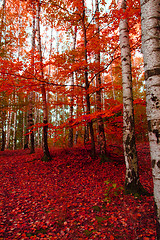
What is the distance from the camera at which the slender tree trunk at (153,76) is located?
66.0 inches

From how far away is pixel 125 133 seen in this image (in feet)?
13.3

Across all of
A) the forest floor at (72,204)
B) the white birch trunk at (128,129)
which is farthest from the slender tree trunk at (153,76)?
the white birch trunk at (128,129)

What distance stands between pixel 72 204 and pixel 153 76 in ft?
12.9

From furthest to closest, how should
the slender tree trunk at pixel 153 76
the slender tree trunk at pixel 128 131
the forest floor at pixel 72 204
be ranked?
1. the slender tree trunk at pixel 128 131
2. the forest floor at pixel 72 204
3. the slender tree trunk at pixel 153 76

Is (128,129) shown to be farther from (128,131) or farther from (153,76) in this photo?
(153,76)

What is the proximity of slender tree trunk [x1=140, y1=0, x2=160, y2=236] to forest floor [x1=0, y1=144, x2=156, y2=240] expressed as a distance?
63.8 inches

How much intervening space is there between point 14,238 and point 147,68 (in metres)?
3.91

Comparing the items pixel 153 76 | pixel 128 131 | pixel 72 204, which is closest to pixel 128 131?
pixel 128 131

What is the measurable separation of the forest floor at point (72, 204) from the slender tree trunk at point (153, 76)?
5.32 feet

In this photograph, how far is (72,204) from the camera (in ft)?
13.1

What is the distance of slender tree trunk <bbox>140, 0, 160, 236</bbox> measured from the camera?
1.68 metres

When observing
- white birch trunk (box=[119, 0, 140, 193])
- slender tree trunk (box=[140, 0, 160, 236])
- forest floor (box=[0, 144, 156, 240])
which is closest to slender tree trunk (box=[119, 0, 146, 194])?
white birch trunk (box=[119, 0, 140, 193])

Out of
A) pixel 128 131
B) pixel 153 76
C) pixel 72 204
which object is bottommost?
pixel 72 204

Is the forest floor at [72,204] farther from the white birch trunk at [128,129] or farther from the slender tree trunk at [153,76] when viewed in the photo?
the slender tree trunk at [153,76]
